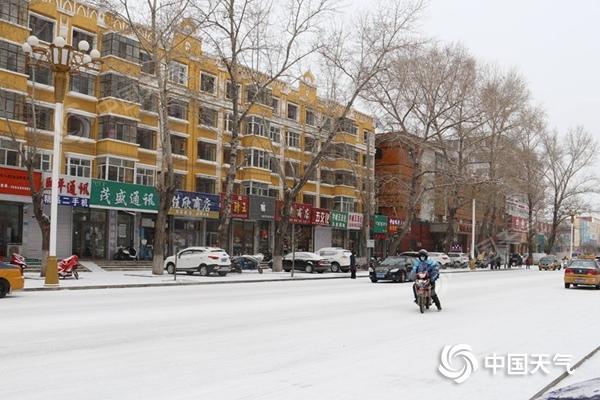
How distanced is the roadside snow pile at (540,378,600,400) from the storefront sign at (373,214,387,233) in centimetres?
5759

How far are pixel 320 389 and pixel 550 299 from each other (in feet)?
54.3

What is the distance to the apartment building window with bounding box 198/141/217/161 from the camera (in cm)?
4581

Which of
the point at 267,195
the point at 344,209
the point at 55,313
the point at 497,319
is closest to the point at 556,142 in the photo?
the point at 344,209

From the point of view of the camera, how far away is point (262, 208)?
47719mm

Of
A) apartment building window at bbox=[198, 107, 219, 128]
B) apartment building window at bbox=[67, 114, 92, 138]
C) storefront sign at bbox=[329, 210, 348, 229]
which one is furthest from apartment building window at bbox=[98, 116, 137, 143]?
storefront sign at bbox=[329, 210, 348, 229]

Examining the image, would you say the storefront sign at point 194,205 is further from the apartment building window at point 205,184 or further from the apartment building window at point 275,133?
the apartment building window at point 275,133

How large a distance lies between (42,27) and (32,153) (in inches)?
444

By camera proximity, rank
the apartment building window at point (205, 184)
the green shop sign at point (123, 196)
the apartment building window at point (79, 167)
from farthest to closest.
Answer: the apartment building window at point (205, 184) < the apartment building window at point (79, 167) < the green shop sign at point (123, 196)

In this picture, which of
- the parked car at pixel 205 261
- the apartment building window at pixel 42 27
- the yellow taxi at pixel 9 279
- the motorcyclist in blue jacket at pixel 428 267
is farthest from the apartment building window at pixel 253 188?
the motorcyclist in blue jacket at pixel 428 267

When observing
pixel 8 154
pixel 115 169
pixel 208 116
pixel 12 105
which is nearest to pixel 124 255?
pixel 115 169

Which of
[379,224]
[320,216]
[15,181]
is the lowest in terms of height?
[379,224]

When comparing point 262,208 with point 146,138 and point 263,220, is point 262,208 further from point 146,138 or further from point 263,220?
point 146,138

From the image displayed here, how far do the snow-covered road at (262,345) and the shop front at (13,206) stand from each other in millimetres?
16501

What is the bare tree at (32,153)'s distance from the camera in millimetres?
26594
